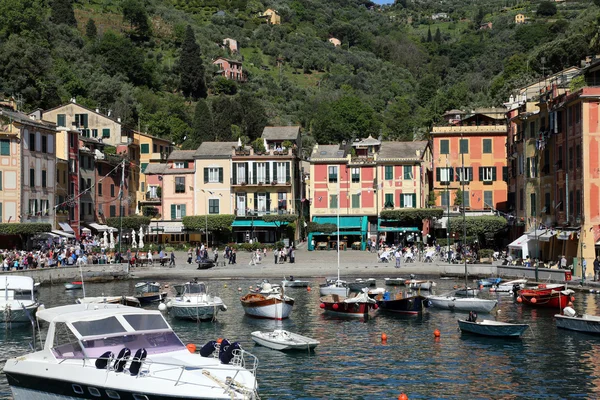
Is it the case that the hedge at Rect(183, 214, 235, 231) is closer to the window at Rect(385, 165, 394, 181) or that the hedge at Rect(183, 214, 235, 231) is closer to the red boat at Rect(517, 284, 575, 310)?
the window at Rect(385, 165, 394, 181)

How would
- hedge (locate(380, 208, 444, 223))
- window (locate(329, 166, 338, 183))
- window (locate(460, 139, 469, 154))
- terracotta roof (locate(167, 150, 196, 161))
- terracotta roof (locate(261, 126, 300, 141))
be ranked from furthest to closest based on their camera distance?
terracotta roof (locate(261, 126, 300, 141)), terracotta roof (locate(167, 150, 196, 161)), window (locate(329, 166, 338, 183)), window (locate(460, 139, 469, 154)), hedge (locate(380, 208, 444, 223))

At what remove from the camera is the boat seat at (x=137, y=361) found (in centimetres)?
2367

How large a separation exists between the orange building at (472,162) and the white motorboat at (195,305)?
2048 inches

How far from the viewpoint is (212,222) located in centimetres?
10012

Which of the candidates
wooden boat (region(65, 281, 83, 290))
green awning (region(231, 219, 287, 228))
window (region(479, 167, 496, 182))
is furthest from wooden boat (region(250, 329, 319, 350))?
window (region(479, 167, 496, 182))

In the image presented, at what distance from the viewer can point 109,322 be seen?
2677 centimetres

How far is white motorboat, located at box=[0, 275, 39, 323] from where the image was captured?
160 ft

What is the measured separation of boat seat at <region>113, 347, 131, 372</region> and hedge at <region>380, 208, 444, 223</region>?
7274cm

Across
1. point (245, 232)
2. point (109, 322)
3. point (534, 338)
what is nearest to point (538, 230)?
point (534, 338)

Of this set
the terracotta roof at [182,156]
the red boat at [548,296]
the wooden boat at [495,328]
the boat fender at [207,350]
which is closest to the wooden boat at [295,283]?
the red boat at [548,296]

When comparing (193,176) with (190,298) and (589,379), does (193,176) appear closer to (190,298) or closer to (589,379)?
(190,298)

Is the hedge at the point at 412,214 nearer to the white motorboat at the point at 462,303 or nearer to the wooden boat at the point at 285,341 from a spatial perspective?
the white motorboat at the point at 462,303

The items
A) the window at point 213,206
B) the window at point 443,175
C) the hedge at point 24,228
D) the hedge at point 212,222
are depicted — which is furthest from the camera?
the window at point 213,206

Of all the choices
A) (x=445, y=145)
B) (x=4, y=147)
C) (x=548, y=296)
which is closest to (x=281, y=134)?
(x=445, y=145)
